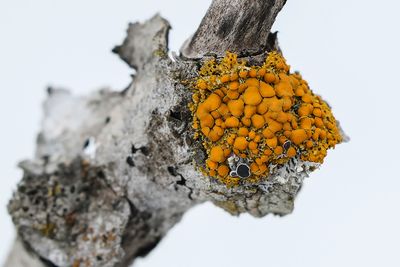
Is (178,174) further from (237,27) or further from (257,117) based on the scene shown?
(237,27)

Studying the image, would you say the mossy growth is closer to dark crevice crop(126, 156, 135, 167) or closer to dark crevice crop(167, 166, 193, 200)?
dark crevice crop(167, 166, 193, 200)

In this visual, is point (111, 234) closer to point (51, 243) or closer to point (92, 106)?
point (51, 243)

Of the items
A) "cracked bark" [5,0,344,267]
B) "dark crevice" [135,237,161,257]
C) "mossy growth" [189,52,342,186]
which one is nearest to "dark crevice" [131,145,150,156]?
"cracked bark" [5,0,344,267]

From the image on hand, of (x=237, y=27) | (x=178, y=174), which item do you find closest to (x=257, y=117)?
(x=237, y=27)

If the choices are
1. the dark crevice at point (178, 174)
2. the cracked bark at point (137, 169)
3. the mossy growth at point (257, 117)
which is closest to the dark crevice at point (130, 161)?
the cracked bark at point (137, 169)

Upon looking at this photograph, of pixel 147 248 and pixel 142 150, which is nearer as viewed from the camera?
pixel 142 150

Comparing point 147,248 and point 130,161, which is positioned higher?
point 130,161

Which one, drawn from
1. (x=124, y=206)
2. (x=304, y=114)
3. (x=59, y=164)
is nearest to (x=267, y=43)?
(x=304, y=114)

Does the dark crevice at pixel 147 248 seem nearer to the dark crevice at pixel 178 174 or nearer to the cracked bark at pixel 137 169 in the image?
the cracked bark at pixel 137 169
